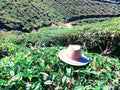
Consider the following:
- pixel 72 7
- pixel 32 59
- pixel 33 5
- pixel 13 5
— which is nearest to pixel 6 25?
pixel 13 5

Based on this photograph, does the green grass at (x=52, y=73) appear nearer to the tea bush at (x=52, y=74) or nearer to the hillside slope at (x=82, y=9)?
the tea bush at (x=52, y=74)

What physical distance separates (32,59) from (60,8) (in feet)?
239

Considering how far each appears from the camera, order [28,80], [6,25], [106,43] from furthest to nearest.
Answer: [6,25] → [106,43] → [28,80]

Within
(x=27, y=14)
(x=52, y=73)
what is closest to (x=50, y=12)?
(x=27, y=14)

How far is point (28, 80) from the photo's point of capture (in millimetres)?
3359

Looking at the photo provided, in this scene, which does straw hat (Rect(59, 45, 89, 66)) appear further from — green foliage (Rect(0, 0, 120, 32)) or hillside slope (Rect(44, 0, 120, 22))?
hillside slope (Rect(44, 0, 120, 22))

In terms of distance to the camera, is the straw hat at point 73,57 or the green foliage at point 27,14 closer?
the straw hat at point 73,57

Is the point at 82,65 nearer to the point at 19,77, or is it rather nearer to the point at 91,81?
the point at 91,81

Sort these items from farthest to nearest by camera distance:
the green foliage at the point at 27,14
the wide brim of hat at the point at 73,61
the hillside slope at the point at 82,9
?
the hillside slope at the point at 82,9
the green foliage at the point at 27,14
the wide brim of hat at the point at 73,61

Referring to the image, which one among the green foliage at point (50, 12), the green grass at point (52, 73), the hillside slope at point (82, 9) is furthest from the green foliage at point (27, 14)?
the green grass at point (52, 73)

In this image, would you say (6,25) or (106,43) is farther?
(6,25)

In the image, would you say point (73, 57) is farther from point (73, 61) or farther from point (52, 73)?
point (52, 73)

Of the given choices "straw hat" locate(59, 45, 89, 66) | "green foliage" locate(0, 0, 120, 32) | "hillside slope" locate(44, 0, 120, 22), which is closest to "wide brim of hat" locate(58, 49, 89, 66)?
"straw hat" locate(59, 45, 89, 66)

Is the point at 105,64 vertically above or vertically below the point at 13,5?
above
